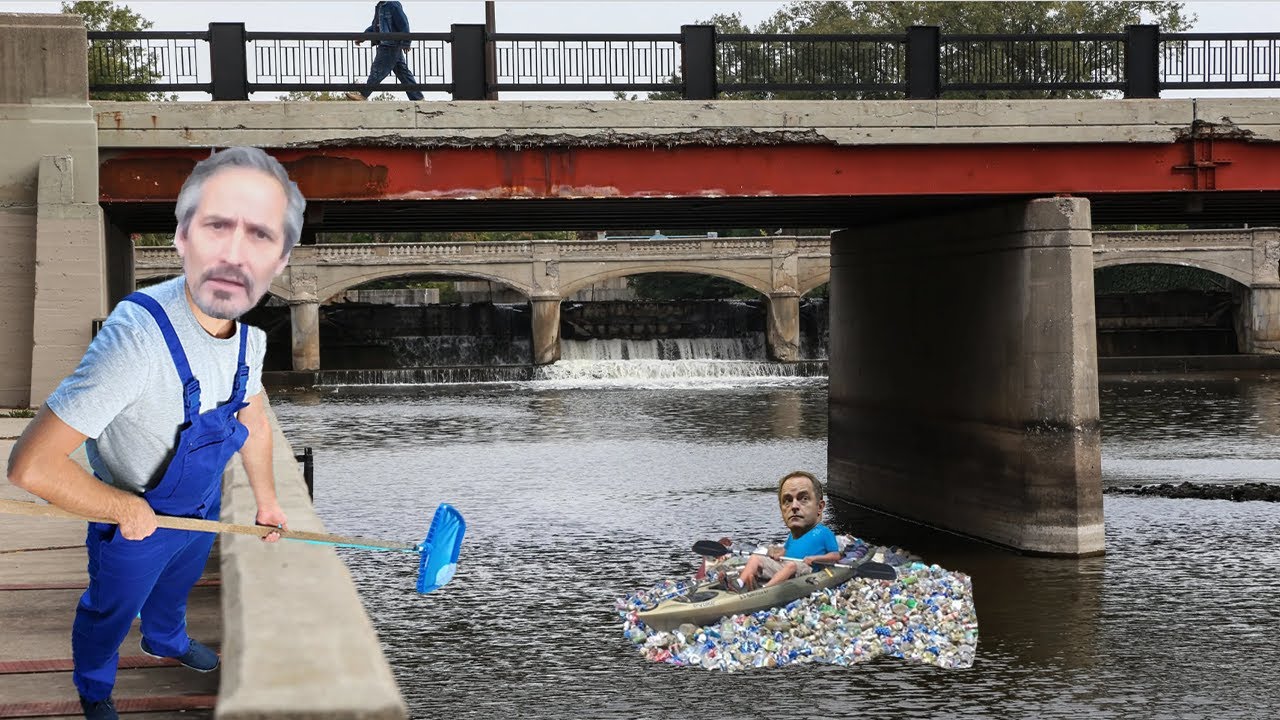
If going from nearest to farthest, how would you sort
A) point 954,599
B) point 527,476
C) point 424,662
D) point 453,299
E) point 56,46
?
point 424,662 → point 954,599 → point 56,46 → point 527,476 → point 453,299

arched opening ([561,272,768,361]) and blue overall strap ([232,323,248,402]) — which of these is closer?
blue overall strap ([232,323,248,402])

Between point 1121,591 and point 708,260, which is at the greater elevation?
point 708,260

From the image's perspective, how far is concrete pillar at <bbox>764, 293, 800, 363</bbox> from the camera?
58.2m

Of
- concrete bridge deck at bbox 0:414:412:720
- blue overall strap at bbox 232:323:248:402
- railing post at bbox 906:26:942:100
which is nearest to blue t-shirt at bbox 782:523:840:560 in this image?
concrete bridge deck at bbox 0:414:412:720

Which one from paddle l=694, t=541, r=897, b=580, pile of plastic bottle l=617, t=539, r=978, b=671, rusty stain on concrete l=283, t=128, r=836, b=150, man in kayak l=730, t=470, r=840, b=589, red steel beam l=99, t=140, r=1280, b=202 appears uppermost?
rusty stain on concrete l=283, t=128, r=836, b=150

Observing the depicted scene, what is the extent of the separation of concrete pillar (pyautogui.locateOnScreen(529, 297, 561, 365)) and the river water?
2021 centimetres

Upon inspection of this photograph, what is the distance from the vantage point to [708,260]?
6031cm

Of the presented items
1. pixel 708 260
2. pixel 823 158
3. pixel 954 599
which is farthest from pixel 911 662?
pixel 708 260

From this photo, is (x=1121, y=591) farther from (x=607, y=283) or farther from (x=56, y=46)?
(x=607, y=283)

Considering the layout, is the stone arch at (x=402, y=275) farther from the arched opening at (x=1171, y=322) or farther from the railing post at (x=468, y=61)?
the railing post at (x=468, y=61)

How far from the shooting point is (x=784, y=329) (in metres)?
58.4

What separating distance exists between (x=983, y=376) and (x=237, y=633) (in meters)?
17.2

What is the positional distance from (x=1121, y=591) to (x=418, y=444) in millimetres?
19096

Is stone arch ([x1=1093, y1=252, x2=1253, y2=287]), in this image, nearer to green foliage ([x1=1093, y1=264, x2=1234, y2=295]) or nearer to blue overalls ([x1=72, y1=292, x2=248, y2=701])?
green foliage ([x1=1093, y1=264, x2=1234, y2=295])
